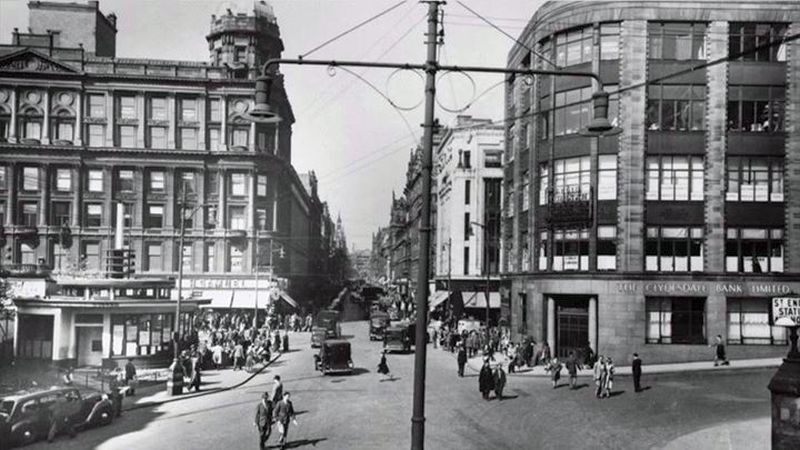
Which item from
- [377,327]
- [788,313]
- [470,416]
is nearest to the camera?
[788,313]

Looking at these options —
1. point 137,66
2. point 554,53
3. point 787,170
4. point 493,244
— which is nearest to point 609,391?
point 787,170

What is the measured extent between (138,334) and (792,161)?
3686cm

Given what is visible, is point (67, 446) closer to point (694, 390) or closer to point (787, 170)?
point (694, 390)

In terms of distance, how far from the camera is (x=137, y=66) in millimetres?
65688

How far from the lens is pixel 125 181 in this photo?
66.2 m

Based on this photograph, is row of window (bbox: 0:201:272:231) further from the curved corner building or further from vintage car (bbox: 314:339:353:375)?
the curved corner building

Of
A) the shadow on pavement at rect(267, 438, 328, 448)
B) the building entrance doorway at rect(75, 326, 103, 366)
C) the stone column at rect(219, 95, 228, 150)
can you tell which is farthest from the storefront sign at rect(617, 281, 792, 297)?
the stone column at rect(219, 95, 228, 150)

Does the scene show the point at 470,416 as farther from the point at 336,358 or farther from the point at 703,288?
the point at 703,288

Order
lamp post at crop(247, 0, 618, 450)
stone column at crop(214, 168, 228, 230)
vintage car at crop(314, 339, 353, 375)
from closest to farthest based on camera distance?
lamp post at crop(247, 0, 618, 450), vintage car at crop(314, 339, 353, 375), stone column at crop(214, 168, 228, 230)

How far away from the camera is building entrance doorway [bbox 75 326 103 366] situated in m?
33.1

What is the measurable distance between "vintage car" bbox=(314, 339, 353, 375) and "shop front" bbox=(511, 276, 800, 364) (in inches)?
516

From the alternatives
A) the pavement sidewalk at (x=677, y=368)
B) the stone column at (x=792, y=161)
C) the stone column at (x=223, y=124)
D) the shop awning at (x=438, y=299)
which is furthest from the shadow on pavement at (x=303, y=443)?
the stone column at (x=223, y=124)

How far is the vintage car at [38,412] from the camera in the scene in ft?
59.9

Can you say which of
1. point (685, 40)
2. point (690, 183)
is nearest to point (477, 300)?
point (690, 183)
